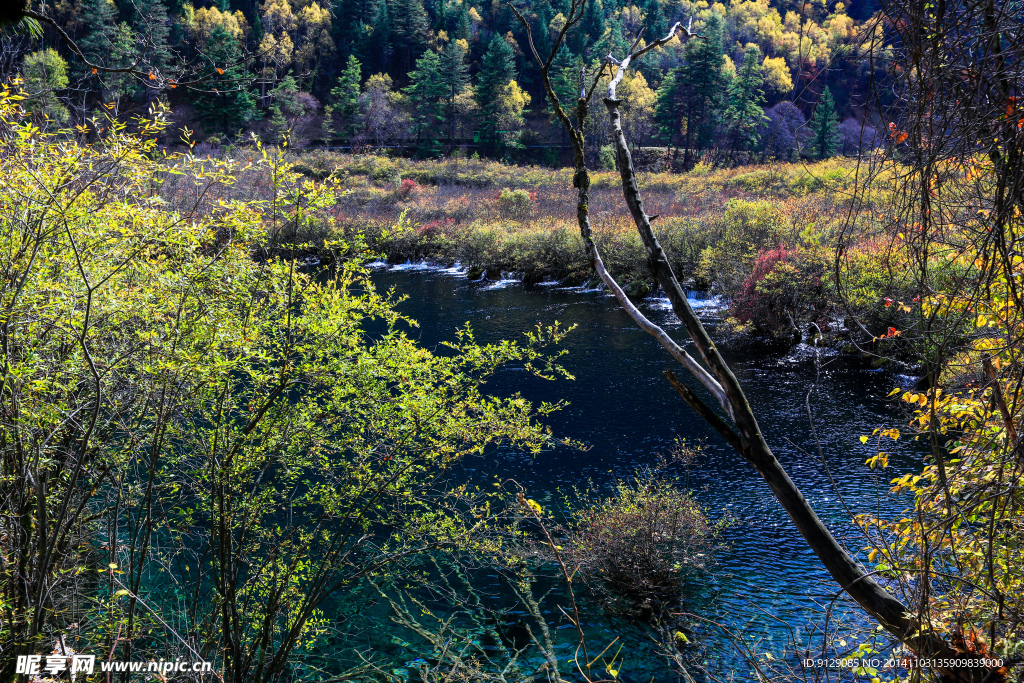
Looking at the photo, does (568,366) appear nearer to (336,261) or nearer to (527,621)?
(527,621)

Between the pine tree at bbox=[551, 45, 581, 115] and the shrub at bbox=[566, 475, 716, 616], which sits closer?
the shrub at bbox=[566, 475, 716, 616]

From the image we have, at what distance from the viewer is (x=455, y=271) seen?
38.4m

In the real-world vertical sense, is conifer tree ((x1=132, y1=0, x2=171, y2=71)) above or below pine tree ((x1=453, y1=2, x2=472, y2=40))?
below

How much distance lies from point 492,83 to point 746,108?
91.1 feet

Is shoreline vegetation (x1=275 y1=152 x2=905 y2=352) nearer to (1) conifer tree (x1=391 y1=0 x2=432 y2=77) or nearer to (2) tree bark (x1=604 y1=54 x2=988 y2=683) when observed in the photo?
(2) tree bark (x1=604 y1=54 x2=988 y2=683)

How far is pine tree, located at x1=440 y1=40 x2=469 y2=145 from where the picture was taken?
75.6m

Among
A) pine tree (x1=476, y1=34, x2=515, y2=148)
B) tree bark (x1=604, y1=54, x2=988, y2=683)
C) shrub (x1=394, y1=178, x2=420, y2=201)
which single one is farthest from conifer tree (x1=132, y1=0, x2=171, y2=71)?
pine tree (x1=476, y1=34, x2=515, y2=148)

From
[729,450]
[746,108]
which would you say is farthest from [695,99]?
[729,450]

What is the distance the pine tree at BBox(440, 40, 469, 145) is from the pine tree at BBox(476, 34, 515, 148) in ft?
8.31

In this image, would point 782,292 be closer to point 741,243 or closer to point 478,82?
point 741,243

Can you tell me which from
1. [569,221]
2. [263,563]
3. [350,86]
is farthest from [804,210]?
[350,86]

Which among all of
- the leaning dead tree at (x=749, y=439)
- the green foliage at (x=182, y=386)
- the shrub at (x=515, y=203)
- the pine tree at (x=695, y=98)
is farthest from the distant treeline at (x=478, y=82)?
the leaning dead tree at (x=749, y=439)

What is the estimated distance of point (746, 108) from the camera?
63.9 meters

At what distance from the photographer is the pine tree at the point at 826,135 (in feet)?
197
